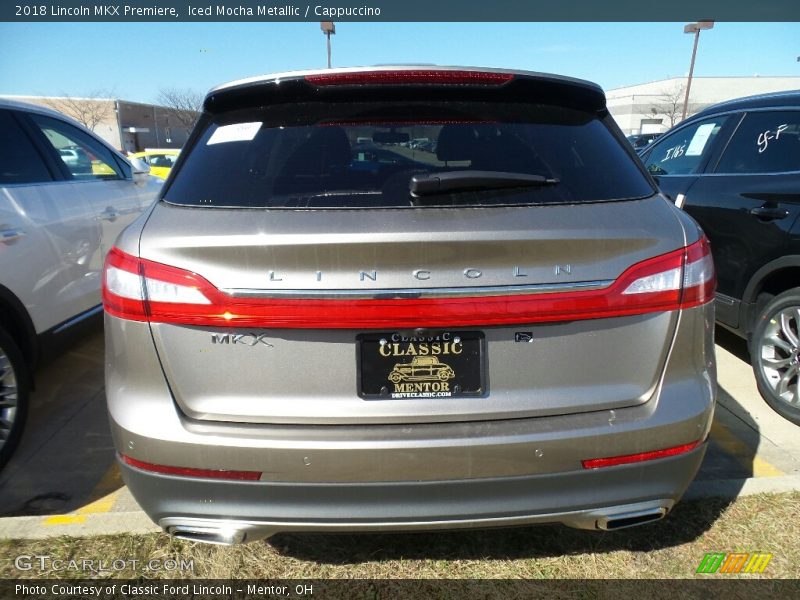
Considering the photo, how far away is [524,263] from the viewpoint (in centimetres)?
164

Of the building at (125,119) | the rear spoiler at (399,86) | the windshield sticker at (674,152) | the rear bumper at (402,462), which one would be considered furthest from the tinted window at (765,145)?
the building at (125,119)

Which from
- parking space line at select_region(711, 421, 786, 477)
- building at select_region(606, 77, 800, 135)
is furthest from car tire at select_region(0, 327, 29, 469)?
building at select_region(606, 77, 800, 135)

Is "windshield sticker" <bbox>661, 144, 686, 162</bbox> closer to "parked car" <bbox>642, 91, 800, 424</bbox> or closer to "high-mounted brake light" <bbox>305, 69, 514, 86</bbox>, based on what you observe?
"parked car" <bbox>642, 91, 800, 424</bbox>

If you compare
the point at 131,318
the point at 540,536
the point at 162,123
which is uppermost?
the point at 131,318

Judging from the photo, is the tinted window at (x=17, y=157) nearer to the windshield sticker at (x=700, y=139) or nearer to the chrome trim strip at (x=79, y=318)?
the chrome trim strip at (x=79, y=318)

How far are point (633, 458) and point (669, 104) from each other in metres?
64.0

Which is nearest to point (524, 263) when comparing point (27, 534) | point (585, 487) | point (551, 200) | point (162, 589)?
point (551, 200)

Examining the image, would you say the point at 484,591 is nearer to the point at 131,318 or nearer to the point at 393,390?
the point at 393,390

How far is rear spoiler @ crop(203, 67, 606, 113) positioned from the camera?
1.97m

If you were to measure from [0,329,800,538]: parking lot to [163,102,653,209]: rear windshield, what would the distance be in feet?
5.29

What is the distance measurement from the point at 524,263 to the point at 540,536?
4.69 ft

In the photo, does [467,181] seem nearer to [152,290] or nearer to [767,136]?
[152,290]

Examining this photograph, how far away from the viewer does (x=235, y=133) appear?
2.06 m

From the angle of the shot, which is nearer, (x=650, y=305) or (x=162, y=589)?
(x=650, y=305)
